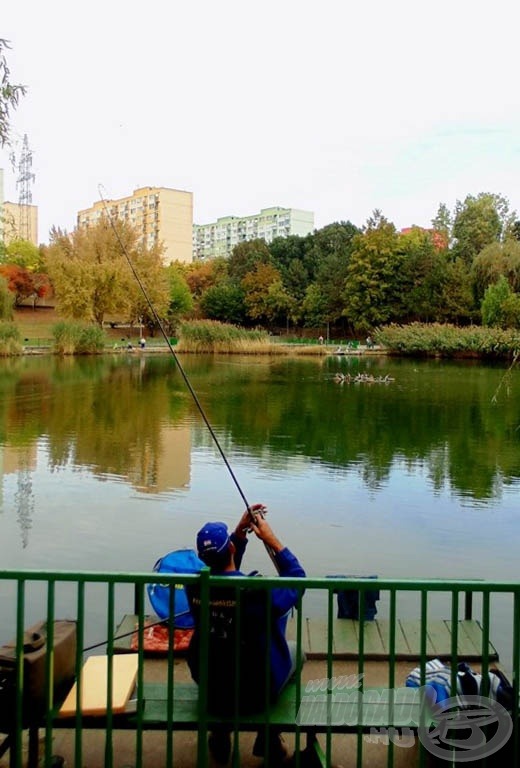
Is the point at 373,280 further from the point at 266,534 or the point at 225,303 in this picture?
the point at 266,534

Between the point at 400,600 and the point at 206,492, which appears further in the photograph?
the point at 206,492

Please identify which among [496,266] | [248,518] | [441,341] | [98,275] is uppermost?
[496,266]

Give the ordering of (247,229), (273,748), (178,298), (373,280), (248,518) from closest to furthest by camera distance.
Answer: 1. (273,748)
2. (248,518)
3. (373,280)
4. (178,298)
5. (247,229)

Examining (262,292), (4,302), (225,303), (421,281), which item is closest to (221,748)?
(4,302)

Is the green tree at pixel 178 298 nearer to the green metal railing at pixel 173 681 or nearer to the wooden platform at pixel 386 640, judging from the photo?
the wooden platform at pixel 386 640

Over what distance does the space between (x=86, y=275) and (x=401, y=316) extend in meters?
24.4

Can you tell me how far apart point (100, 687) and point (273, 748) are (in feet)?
2.61

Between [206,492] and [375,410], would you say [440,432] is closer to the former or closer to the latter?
[375,410]

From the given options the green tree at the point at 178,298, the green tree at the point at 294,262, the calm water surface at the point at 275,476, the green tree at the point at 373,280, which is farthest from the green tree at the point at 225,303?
the calm water surface at the point at 275,476

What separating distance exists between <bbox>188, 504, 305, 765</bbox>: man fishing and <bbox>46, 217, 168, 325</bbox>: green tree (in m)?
42.2

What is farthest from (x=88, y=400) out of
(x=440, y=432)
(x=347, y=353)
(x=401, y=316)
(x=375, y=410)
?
(x=401, y=316)

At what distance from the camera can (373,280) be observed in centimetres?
5806

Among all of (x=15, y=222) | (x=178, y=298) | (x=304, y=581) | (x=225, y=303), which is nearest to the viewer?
(x=304, y=581)

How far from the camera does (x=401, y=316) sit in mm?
58156
